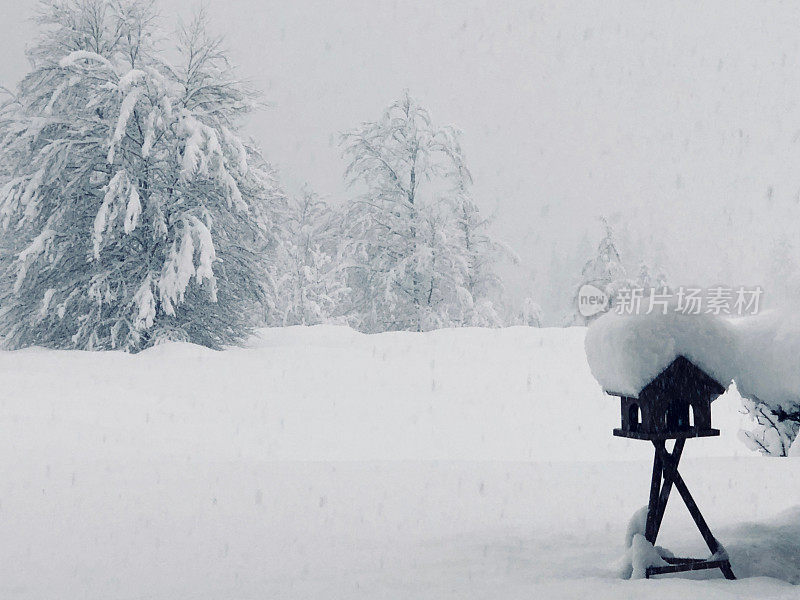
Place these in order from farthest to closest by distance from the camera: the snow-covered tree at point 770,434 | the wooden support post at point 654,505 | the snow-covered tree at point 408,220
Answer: the snow-covered tree at point 408,220, the snow-covered tree at point 770,434, the wooden support post at point 654,505

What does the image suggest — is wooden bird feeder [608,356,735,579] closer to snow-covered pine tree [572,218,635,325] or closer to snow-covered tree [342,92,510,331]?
snow-covered tree [342,92,510,331]

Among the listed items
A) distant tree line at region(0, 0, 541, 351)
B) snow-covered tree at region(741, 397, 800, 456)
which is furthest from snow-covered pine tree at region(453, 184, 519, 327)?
snow-covered tree at region(741, 397, 800, 456)

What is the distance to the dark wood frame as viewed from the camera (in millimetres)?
4137

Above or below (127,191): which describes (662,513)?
below

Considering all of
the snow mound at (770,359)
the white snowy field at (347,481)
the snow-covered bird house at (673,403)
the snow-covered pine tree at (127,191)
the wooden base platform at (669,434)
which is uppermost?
the snow-covered pine tree at (127,191)

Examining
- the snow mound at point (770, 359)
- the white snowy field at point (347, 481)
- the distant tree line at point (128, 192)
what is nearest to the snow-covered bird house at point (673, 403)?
the snow mound at point (770, 359)

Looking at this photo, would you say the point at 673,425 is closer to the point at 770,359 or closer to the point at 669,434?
the point at 669,434

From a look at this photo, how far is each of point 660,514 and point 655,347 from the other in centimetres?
99

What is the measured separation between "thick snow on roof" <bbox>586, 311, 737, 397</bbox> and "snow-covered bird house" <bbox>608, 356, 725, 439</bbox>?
56mm

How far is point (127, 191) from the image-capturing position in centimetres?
1448

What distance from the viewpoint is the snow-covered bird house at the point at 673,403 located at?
412cm

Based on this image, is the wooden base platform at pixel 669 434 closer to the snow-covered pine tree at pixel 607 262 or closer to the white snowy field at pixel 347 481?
the white snowy field at pixel 347 481

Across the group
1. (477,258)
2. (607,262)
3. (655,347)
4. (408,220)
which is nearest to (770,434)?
(655,347)

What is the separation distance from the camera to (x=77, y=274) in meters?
15.6
